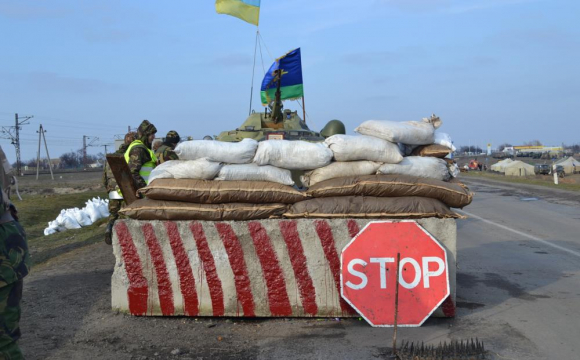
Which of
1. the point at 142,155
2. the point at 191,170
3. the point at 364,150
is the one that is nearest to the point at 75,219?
the point at 142,155

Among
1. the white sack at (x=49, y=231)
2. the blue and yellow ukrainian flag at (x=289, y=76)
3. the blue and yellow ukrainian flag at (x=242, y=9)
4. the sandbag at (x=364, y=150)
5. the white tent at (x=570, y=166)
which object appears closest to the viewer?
the sandbag at (x=364, y=150)

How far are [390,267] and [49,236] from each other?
9.11m

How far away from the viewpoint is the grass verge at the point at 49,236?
9.97 m

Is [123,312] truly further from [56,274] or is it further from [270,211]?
[56,274]

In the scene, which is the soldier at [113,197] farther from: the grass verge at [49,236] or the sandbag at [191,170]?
the sandbag at [191,170]

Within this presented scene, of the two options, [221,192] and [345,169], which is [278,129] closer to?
[345,169]

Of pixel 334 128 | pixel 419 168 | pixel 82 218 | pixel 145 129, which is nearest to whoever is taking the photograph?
pixel 419 168

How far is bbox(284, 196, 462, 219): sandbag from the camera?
5363 millimetres

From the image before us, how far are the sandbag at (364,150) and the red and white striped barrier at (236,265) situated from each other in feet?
2.45

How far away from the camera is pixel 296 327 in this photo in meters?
5.16

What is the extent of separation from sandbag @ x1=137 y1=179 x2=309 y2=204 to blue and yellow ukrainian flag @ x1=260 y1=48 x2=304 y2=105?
10891 millimetres

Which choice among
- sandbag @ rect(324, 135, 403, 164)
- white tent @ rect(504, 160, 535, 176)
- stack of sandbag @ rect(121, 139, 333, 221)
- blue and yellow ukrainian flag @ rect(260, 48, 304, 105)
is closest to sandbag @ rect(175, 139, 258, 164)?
stack of sandbag @ rect(121, 139, 333, 221)

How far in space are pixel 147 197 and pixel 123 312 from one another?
3.55 feet

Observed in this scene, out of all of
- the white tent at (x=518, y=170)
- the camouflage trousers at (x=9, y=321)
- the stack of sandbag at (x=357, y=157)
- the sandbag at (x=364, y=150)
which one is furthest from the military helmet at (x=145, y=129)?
the white tent at (x=518, y=170)
